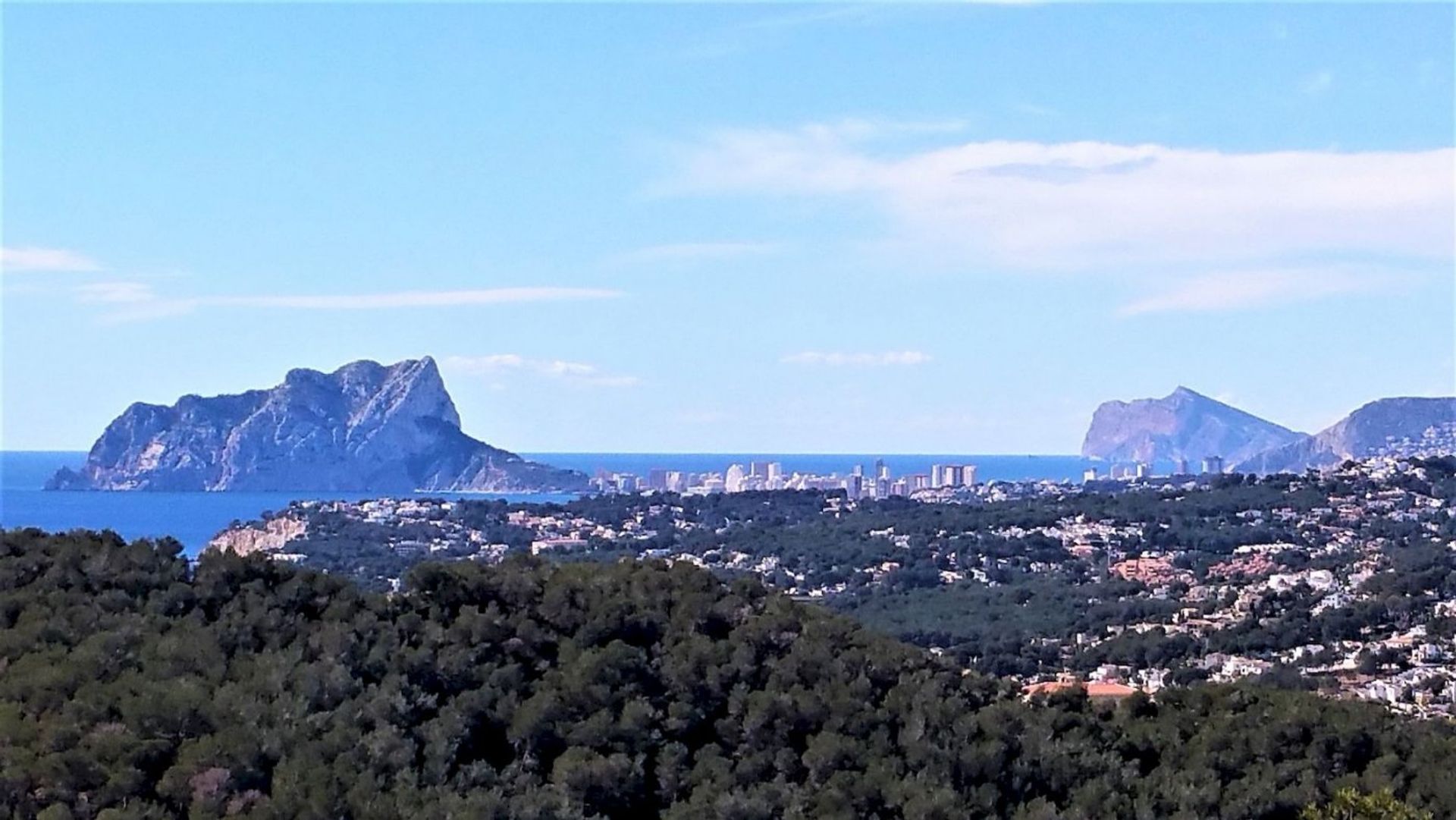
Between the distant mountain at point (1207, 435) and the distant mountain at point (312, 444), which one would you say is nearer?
the distant mountain at point (312, 444)

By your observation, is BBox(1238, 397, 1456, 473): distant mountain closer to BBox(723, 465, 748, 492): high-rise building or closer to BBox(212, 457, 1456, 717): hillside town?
BBox(723, 465, 748, 492): high-rise building

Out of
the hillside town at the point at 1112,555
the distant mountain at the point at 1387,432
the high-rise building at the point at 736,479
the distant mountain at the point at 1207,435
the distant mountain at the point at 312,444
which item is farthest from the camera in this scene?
the distant mountain at the point at 1207,435

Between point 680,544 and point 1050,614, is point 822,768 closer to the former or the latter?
point 1050,614

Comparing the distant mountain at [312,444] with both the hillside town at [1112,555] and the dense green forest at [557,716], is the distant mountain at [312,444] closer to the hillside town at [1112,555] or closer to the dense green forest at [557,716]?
the hillside town at [1112,555]

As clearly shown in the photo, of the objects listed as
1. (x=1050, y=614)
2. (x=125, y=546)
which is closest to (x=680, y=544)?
(x=1050, y=614)

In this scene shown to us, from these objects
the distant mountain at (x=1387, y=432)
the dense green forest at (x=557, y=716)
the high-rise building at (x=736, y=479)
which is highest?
the distant mountain at (x=1387, y=432)

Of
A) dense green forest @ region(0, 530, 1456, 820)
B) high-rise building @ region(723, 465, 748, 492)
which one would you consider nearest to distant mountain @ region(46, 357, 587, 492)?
high-rise building @ region(723, 465, 748, 492)

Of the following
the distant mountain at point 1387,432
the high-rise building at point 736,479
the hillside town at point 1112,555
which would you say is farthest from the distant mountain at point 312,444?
the hillside town at point 1112,555
